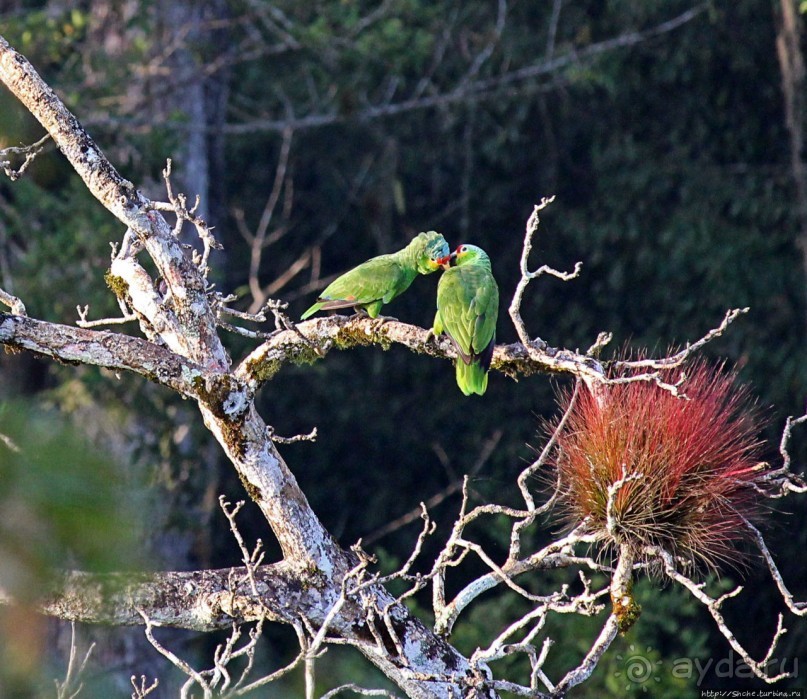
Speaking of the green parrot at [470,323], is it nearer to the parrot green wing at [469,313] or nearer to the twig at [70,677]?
the parrot green wing at [469,313]

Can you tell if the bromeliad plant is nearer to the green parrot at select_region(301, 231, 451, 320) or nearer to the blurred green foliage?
the green parrot at select_region(301, 231, 451, 320)

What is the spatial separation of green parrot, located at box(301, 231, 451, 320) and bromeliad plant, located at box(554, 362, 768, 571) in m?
0.89

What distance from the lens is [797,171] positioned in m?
7.41

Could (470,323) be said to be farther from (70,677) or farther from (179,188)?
(179,188)

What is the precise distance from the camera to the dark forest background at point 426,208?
649cm

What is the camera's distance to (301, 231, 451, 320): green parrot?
3.50 meters

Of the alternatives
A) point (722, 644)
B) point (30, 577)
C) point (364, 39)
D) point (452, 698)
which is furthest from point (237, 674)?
point (30, 577)

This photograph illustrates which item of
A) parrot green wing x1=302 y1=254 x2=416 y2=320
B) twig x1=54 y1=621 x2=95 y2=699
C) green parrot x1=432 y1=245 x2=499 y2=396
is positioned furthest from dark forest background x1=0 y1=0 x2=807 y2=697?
twig x1=54 y1=621 x2=95 y2=699

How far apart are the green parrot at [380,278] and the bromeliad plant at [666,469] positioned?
0.89 m

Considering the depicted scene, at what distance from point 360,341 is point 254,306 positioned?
12.6ft

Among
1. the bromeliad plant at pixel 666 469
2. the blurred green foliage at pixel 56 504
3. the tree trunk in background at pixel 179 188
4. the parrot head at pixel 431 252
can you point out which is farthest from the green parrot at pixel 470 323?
the tree trunk in background at pixel 179 188

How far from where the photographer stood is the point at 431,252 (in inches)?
151

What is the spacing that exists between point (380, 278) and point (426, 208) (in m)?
5.11

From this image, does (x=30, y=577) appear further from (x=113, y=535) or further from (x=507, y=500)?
(x=507, y=500)
